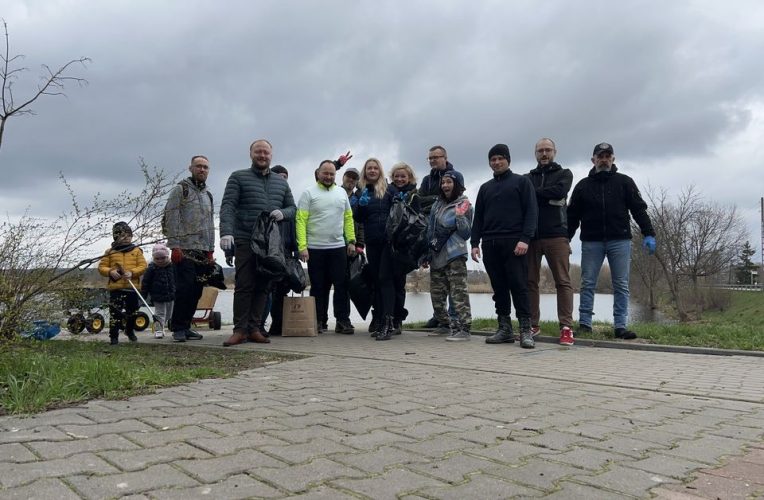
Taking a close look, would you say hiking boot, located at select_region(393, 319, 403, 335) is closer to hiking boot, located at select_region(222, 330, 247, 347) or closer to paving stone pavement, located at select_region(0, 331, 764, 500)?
hiking boot, located at select_region(222, 330, 247, 347)

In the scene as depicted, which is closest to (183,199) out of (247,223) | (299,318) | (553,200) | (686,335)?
(247,223)

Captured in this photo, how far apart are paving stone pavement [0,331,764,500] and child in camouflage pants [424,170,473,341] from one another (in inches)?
105

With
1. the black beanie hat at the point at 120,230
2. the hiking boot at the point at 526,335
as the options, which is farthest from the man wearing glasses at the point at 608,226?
the black beanie hat at the point at 120,230

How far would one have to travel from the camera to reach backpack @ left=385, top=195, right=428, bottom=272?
7078 millimetres


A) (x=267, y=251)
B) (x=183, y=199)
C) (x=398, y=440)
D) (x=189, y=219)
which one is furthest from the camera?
(x=267, y=251)

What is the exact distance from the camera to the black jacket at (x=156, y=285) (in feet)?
29.7

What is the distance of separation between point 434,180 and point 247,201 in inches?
100


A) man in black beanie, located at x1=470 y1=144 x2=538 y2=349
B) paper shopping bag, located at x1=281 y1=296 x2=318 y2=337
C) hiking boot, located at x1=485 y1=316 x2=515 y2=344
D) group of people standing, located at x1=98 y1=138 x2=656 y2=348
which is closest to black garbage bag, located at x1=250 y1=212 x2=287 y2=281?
group of people standing, located at x1=98 y1=138 x2=656 y2=348

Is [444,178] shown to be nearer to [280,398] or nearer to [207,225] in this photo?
[207,225]

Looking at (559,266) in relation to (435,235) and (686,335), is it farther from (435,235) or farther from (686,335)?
(686,335)

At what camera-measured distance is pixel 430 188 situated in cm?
798

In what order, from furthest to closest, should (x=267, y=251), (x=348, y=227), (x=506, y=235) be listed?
(x=348, y=227) → (x=506, y=235) → (x=267, y=251)

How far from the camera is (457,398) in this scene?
3.58m

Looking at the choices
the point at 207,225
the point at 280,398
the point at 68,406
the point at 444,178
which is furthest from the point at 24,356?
the point at 444,178
